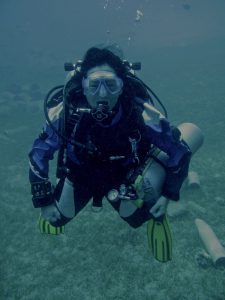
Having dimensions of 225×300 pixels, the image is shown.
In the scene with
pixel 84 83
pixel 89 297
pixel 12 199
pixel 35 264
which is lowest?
pixel 12 199

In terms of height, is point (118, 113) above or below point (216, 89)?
above

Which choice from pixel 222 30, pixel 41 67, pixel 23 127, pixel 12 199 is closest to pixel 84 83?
pixel 12 199

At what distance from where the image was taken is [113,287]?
6469mm

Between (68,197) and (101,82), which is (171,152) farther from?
(68,197)

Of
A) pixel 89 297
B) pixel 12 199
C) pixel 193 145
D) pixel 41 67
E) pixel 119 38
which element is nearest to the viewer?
pixel 193 145

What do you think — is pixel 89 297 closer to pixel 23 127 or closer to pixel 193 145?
pixel 193 145

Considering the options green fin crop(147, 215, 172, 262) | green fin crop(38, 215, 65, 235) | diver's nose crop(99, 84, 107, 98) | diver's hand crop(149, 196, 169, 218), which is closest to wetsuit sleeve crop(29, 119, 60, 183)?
diver's nose crop(99, 84, 107, 98)

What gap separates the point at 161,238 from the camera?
5.21 metres

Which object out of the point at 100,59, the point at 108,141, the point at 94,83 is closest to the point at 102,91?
the point at 94,83

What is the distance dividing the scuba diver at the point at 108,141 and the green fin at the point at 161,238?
0.23 m

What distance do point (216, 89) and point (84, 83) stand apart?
16.6 meters

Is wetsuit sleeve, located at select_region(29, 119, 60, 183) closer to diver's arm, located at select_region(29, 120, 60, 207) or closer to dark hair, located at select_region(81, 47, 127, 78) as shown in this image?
diver's arm, located at select_region(29, 120, 60, 207)

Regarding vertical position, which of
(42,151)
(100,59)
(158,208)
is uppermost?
(100,59)

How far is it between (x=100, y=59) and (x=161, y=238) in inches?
113
